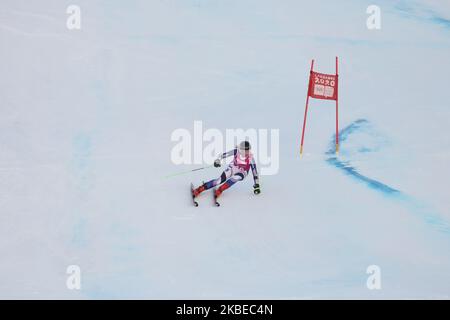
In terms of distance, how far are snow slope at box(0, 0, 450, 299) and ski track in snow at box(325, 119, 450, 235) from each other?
28mm

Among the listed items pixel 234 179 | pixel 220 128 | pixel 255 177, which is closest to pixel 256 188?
pixel 255 177

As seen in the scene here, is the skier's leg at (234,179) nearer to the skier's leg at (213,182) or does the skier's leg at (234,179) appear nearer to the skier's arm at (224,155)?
the skier's leg at (213,182)

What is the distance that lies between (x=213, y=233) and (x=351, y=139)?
321 centimetres

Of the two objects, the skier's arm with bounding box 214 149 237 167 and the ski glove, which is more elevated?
the skier's arm with bounding box 214 149 237 167

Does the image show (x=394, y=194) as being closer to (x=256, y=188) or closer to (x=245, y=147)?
(x=256, y=188)

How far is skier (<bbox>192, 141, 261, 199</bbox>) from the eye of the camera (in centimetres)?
1002

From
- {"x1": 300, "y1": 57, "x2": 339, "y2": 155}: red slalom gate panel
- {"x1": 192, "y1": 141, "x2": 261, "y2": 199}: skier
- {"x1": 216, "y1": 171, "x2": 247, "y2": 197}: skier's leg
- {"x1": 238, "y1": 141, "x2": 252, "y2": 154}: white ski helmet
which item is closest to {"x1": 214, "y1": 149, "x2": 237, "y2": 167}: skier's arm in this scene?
{"x1": 192, "y1": 141, "x2": 261, "y2": 199}: skier

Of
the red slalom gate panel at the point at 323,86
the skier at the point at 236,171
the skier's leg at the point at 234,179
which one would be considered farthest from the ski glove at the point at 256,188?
the red slalom gate panel at the point at 323,86

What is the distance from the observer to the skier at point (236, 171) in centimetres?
1002

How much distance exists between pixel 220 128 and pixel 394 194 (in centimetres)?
274

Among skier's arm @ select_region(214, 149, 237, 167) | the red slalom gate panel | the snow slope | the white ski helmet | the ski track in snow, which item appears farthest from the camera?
the red slalom gate panel

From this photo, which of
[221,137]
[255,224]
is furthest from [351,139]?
[255,224]

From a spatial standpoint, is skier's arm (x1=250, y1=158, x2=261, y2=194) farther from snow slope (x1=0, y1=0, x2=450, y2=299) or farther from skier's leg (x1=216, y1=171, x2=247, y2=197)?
snow slope (x1=0, y1=0, x2=450, y2=299)

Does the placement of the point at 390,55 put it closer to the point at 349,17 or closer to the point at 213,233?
the point at 349,17
